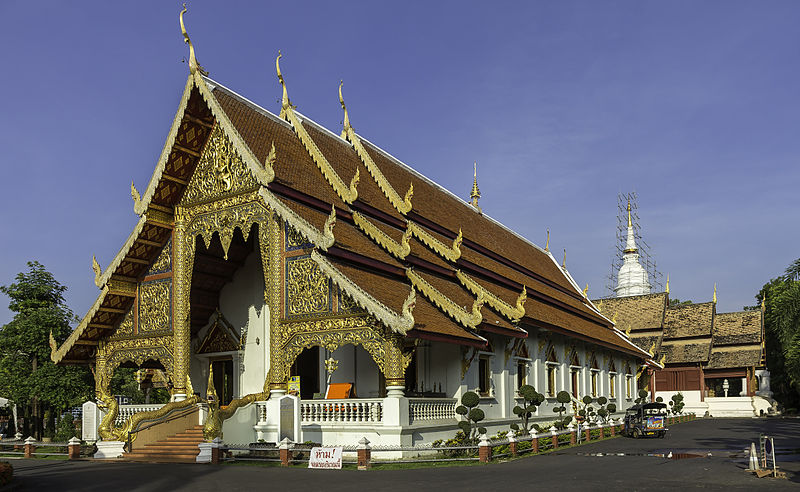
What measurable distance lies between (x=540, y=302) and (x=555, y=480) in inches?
648

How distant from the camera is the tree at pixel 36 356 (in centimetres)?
2633

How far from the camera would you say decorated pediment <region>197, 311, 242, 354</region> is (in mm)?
22766

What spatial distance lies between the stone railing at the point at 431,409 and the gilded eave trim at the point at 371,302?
1.92 m

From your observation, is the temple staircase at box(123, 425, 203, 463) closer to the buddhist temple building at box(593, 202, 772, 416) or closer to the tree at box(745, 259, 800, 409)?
the buddhist temple building at box(593, 202, 772, 416)

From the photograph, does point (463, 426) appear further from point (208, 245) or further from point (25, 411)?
point (25, 411)

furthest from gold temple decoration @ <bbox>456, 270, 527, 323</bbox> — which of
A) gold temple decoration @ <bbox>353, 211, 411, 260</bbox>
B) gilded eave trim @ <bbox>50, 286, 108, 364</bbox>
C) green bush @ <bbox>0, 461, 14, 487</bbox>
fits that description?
green bush @ <bbox>0, 461, 14, 487</bbox>

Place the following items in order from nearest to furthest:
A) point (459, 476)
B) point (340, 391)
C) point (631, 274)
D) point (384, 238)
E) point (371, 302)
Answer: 1. point (459, 476)
2. point (371, 302)
3. point (340, 391)
4. point (384, 238)
5. point (631, 274)

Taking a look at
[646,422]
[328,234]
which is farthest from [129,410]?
[646,422]

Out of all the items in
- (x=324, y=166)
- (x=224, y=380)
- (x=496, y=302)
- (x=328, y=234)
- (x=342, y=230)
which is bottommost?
(x=224, y=380)

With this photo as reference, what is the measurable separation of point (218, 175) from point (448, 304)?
7.07 meters

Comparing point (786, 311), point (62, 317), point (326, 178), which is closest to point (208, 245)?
point (326, 178)

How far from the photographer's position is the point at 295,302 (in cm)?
1844

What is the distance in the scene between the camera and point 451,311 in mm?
18516

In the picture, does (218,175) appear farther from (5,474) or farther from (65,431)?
(65,431)
